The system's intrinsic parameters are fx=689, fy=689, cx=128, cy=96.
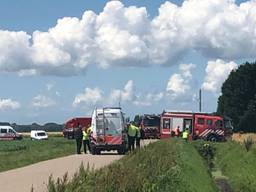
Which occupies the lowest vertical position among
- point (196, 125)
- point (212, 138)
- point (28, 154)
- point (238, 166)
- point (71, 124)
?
point (238, 166)

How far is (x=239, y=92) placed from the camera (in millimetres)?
106812

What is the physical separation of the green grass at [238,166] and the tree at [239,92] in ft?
185

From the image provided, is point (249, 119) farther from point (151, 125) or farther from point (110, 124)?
point (110, 124)

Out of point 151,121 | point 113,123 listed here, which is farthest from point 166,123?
point 113,123

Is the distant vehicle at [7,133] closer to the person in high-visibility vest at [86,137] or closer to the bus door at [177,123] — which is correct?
the bus door at [177,123]

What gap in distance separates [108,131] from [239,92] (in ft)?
222

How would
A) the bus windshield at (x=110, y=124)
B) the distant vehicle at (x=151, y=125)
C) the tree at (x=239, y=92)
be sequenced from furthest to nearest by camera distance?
the tree at (x=239, y=92)
the distant vehicle at (x=151, y=125)
the bus windshield at (x=110, y=124)

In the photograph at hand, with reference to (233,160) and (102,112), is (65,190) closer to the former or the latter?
(233,160)

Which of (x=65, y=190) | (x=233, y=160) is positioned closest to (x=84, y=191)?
(x=65, y=190)

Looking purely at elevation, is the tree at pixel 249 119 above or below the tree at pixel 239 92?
below

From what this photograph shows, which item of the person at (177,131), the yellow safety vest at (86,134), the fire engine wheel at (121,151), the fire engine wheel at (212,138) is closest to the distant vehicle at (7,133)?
the person at (177,131)

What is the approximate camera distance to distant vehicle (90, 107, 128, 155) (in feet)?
136

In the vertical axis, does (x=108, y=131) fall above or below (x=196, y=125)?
below

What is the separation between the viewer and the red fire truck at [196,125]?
2648 inches
